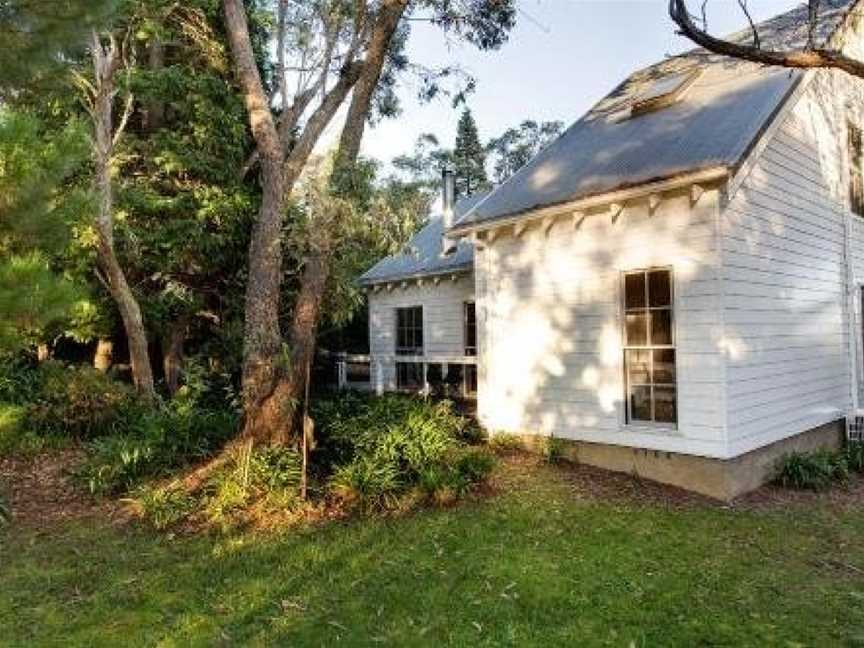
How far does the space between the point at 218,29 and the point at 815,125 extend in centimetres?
1189

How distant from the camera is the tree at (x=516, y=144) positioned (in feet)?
145

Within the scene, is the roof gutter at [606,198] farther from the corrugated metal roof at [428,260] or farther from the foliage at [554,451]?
→ the foliage at [554,451]

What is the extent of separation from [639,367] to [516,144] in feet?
128

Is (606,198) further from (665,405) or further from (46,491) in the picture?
(46,491)

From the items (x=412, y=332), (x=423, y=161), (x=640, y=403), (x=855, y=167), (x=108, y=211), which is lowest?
(x=640, y=403)

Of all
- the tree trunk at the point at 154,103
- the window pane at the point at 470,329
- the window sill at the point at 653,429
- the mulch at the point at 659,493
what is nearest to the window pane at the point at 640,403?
the window sill at the point at 653,429

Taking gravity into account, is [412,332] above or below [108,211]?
below

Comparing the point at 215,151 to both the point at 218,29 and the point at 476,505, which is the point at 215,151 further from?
the point at 476,505

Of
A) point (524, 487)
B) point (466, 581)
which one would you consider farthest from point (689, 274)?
point (466, 581)

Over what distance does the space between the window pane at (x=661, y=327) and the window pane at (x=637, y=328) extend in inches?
3.9

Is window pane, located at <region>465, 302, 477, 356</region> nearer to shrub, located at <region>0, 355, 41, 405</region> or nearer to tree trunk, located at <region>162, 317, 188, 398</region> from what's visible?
tree trunk, located at <region>162, 317, 188, 398</region>

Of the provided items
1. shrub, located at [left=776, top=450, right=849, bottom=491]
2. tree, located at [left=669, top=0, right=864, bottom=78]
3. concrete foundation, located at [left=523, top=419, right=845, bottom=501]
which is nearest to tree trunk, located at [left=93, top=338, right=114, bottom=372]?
concrete foundation, located at [left=523, top=419, right=845, bottom=501]

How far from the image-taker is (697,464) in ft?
25.1

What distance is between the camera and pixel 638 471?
27.0 ft
